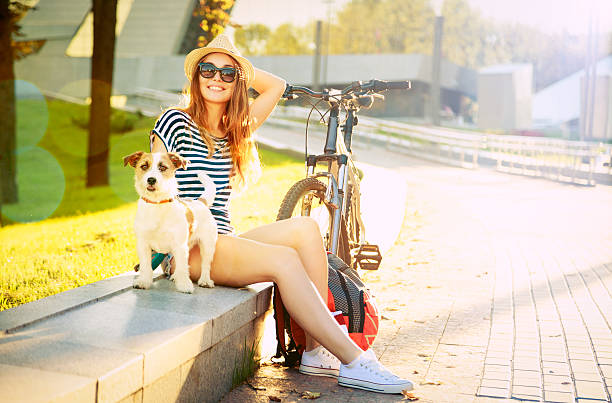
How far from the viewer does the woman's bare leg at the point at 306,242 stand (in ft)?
13.9

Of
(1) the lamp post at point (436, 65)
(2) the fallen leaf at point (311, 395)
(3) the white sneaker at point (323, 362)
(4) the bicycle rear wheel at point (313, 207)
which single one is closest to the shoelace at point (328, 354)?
(3) the white sneaker at point (323, 362)

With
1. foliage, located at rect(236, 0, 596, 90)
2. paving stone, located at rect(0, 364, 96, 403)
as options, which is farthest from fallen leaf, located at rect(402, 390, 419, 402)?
foliage, located at rect(236, 0, 596, 90)

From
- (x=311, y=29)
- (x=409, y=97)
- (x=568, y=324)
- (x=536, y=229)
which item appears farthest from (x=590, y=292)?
(x=311, y=29)

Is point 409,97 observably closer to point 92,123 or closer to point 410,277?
point 92,123

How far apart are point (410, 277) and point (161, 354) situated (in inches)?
177

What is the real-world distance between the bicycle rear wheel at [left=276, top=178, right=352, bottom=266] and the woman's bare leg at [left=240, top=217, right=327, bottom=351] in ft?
2.28

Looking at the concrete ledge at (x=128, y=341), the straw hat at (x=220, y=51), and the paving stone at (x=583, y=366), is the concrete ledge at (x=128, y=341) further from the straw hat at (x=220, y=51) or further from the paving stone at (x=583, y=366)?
the paving stone at (x=583, y=366)

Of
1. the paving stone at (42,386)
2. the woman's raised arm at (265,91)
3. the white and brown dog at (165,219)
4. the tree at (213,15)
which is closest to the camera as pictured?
the paving stone at (42,386)

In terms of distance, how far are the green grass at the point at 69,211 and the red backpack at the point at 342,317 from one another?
164 cm

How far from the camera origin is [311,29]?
89.6m

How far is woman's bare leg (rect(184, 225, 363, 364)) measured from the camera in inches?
153

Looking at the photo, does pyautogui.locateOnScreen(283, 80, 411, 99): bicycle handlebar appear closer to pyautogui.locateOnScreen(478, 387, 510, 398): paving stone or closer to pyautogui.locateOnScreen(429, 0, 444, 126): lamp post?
pyautogui.locateOnScreen(478, 387, 510, 398): paving stone

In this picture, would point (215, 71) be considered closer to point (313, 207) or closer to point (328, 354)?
point (313, 207)

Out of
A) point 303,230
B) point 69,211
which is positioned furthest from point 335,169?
point 69,211
